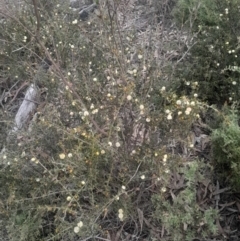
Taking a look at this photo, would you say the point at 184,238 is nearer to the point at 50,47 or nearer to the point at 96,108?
the point at 96,108

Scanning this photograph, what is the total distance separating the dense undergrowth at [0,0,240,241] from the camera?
7.75 feet

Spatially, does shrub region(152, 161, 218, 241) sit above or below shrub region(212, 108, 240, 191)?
below

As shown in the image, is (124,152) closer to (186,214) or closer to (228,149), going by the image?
(186,214)

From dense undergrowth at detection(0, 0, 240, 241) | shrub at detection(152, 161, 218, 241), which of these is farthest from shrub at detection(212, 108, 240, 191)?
shrub at detection(152, 161, 218, 241)

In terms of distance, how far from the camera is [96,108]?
2650 mm

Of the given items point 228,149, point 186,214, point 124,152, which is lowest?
point 186,214

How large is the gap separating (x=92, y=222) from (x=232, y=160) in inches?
37.1

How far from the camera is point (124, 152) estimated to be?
2.50m

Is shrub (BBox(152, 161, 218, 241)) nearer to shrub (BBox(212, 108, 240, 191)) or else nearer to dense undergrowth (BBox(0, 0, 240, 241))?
dense undergrowth (BBox(0, 0, 240, 241))

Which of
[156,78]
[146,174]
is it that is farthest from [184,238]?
[156,78]

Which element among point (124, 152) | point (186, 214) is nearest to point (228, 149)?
point (186, 214)

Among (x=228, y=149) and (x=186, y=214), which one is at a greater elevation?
(x=228, y=149)

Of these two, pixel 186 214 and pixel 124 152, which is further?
pixel 124 152

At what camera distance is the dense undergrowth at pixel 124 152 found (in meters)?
2.36
